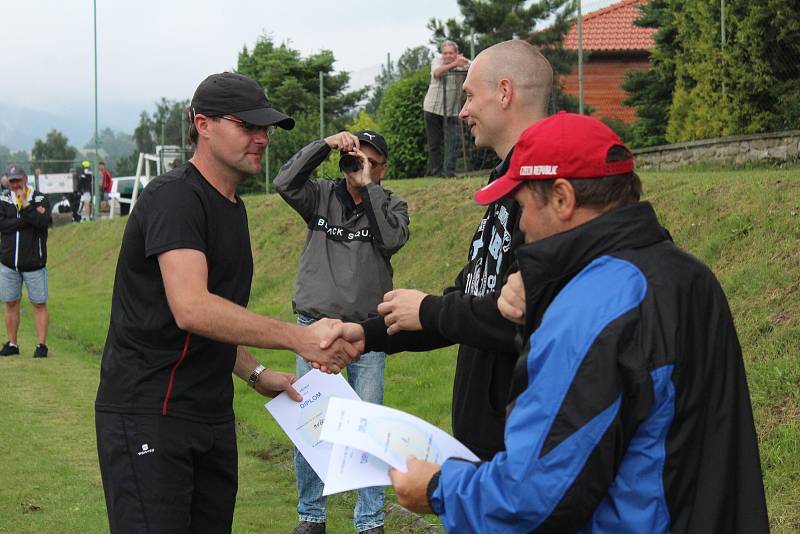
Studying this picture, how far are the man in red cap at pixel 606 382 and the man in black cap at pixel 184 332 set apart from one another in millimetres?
1466

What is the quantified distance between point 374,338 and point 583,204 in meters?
1.57

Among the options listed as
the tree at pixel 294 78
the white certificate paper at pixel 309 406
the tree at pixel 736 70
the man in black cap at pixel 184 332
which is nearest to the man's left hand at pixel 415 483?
the man in black cap at pixel 184 332

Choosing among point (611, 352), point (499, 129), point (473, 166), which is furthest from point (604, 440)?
point (473, 166)

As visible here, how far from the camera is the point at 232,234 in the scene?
4355 millimetres

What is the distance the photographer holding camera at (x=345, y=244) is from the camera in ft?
22.0

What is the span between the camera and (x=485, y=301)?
11.4 ft

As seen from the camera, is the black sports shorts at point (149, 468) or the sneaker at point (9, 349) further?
the sneaker at point (9, 349)

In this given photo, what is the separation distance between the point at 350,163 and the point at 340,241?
19.1 inches

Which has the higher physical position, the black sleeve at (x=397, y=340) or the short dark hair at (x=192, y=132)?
the short dark hair at (x=192, y=132)

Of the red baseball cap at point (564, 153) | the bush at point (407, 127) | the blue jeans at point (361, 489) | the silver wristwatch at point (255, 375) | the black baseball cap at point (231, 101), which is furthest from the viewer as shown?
the bush at point (407, 127)

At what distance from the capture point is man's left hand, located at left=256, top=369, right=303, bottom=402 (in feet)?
15.4

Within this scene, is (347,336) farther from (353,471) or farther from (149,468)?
(353,471)

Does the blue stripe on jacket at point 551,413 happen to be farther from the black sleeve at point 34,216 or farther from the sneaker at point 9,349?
the sneaker at point 9,349

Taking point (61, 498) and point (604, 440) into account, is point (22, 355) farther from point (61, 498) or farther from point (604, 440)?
point (604, 440)
